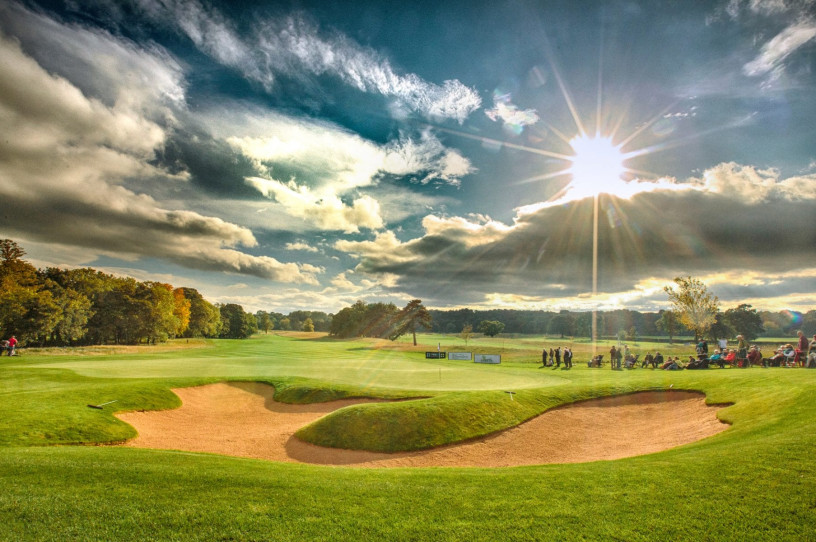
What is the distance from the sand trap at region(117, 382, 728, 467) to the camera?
1257cm

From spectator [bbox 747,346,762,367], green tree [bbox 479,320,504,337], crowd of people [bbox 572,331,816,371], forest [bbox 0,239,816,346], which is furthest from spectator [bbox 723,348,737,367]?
green tree [bbox 479,320,504,337]

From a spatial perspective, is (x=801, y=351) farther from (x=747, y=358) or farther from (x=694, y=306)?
(x=694, y=306)

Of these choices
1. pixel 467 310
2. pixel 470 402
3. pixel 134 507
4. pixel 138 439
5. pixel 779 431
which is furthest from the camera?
pixel 467 310

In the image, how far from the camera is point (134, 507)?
5.85m

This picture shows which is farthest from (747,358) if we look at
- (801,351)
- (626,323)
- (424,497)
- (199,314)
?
(626,323)

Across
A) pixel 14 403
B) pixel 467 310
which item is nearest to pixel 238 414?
pixel 14 403

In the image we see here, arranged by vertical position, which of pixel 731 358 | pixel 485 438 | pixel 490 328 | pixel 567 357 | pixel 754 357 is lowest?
pixel 485 438

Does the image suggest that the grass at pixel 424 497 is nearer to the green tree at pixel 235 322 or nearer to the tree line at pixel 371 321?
the tree line at pixel 371 321

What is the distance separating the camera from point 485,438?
13.9 m

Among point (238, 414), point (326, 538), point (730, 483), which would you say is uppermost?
point (730, 483)

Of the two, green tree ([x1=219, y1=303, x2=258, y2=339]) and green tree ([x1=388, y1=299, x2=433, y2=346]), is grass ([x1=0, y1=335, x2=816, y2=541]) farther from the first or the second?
green tree ([x1=219, y1=303, x2=258, y2=339])

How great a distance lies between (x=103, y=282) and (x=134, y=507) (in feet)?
256

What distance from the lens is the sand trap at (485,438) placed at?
12570 mm

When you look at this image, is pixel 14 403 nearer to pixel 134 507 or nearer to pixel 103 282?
pixel 134 507
